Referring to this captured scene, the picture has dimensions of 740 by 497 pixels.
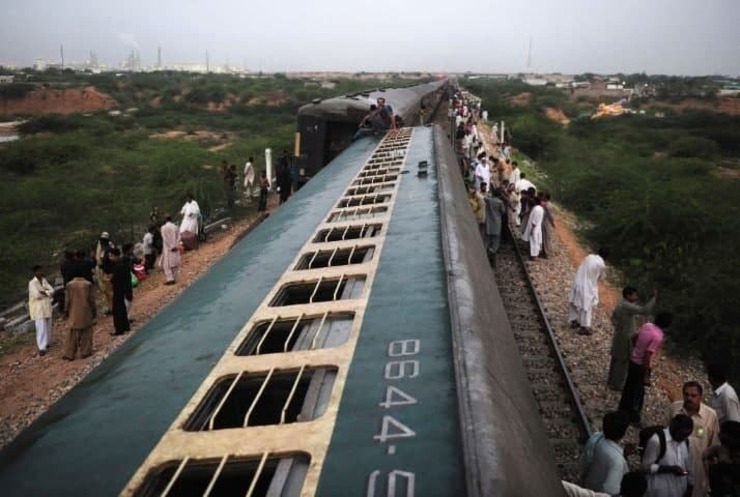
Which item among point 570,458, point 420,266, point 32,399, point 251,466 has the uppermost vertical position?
point 420,266

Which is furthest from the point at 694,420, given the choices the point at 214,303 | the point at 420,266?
the point at 214,303

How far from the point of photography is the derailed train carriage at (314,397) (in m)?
2.14

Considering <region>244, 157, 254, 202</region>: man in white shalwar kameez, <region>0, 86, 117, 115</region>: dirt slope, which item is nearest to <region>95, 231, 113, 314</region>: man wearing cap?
<region>244, 157, 254, 202</region>: man in white shalwar kameez

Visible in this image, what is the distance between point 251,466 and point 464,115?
21.0 m

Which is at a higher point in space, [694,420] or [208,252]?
[694,420]

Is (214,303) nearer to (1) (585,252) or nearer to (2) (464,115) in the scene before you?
(1) (585,252)

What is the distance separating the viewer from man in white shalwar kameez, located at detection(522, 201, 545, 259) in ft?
33.5

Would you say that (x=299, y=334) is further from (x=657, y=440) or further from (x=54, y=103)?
(x=54, y=103)

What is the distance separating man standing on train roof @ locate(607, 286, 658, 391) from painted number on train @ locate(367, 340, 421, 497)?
359 centimetres

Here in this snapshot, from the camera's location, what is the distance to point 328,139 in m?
13.4

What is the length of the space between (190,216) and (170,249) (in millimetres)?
1868

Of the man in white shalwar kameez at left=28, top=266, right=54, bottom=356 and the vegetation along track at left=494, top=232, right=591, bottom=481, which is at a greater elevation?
the man in white shalwar kameez at left=28, top=266, right=54, bottom=356

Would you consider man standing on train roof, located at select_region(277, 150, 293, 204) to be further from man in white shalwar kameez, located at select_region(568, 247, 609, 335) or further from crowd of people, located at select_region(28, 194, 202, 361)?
man in white shalwar kameez, located at select_region(568, 247, 609, 335)

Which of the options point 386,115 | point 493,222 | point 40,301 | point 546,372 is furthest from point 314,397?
point 386,115
